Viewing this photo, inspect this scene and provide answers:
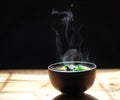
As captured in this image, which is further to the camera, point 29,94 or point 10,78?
point 10,78

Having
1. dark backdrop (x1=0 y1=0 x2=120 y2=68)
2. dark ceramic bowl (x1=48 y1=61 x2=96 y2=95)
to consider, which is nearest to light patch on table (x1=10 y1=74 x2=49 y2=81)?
dark ceramic bowl (x1=48 y1=61 x2=96 y2=95)

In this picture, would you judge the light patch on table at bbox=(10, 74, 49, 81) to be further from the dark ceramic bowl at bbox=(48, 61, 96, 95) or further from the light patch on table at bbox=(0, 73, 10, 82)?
the dark ceramic bowl at bbox=(48, 61, 96, 95)

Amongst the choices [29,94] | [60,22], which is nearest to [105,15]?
[60,22]

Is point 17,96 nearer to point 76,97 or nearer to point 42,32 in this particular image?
point 76,97

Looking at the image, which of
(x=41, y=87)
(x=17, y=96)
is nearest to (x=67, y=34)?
(x=41, y=87)

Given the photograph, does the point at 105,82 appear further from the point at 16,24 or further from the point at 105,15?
the point at 16,24

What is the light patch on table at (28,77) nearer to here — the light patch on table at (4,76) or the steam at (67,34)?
the light patch on table at (4,76)
